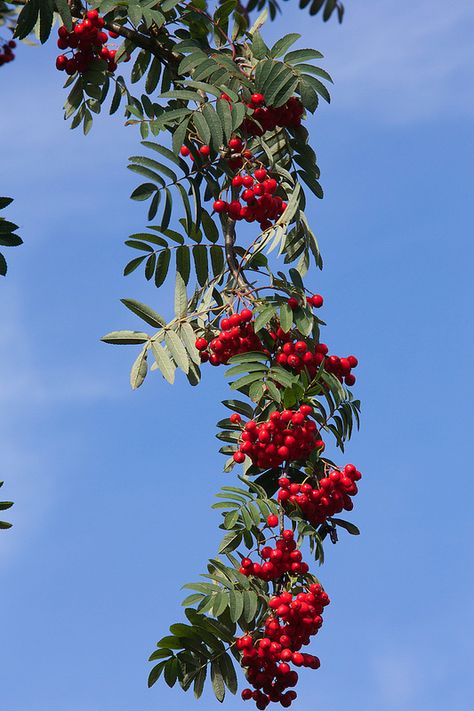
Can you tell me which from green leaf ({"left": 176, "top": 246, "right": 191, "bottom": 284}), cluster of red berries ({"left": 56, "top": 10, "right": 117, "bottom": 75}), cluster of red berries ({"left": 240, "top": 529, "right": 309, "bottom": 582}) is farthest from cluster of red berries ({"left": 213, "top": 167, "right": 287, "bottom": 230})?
cluster of red berries ({"left": 240, "top": 529, "right": 309, "bottom": 582})

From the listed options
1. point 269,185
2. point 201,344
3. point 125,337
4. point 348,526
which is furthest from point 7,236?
point 348,526

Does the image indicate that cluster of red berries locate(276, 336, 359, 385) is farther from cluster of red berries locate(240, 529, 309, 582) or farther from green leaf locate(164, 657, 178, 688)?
green leaf locate(164, 657, 178, 688)

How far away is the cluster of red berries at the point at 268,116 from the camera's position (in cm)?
475

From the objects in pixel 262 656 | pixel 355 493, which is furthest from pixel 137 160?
pixel 262 656

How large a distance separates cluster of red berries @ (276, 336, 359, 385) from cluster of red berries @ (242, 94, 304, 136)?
88 centimetres

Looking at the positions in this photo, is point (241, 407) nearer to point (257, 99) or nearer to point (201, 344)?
point (201, 344)

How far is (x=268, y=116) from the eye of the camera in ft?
15.6

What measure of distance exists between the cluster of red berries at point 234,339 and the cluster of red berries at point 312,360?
0.37 feet

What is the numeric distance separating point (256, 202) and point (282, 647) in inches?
68.6

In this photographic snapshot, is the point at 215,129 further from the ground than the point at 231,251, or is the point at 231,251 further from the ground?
the point at 215,129

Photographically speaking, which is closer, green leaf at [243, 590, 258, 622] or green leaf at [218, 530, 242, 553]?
green leaf at [243, 590, 258, 622]

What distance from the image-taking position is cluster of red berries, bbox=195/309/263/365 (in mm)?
4562

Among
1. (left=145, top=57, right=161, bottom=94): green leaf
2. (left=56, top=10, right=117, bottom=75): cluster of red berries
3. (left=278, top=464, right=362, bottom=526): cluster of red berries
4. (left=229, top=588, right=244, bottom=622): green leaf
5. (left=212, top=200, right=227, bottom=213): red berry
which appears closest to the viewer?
(left=229, top=588, right=244, bottom=622): green leaf

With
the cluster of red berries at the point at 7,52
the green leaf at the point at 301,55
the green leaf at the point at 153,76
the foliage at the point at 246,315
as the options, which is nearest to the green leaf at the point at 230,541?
the foliage at the point at 246,315
